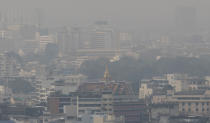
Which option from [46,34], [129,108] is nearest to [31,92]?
[129,108]

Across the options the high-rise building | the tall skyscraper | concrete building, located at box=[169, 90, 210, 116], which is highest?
the tall skyscraper

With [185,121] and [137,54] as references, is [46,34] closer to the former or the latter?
[137,54]

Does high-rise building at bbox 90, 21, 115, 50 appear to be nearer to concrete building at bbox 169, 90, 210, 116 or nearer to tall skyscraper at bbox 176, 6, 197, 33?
tall skyscraper at bbox 176, 6, 197, 33

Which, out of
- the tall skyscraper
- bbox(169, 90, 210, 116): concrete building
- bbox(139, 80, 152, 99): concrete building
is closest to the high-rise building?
the tall skyscraper

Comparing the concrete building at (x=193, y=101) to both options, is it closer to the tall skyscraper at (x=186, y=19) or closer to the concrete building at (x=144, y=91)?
the concrete building at (x=144, y=91)

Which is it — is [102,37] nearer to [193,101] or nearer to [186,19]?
[186,19]

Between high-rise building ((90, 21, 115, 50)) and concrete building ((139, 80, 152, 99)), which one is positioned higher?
high-rise building ((90, 21, 115, 50))

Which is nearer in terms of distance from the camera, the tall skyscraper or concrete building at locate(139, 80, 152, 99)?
concrete building at locate(139, 80, 152, 99)

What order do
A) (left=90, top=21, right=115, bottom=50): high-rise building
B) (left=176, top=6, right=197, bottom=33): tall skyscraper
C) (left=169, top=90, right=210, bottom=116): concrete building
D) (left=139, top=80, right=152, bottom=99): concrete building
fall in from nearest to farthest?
(left=169, top=90, right=210, bottom=116): concrete building < (left=139, top=80, right=152, bottom=99): concrete building < (left=90, top=21, right=115, bottom=50): high-rise building < (left=176, top=6, right=197, bottom=33): tall skyscraper

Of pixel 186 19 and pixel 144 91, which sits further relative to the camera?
pixel 186 19

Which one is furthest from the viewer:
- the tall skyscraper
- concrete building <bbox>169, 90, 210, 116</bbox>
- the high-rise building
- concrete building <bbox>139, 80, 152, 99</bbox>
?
the tall skyscraper

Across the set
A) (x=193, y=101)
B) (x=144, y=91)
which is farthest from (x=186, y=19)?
(x=193, y=101)

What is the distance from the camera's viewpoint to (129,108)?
55.8 m

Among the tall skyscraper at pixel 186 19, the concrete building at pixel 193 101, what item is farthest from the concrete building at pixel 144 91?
the tall skyscraper at pixel 186 19
